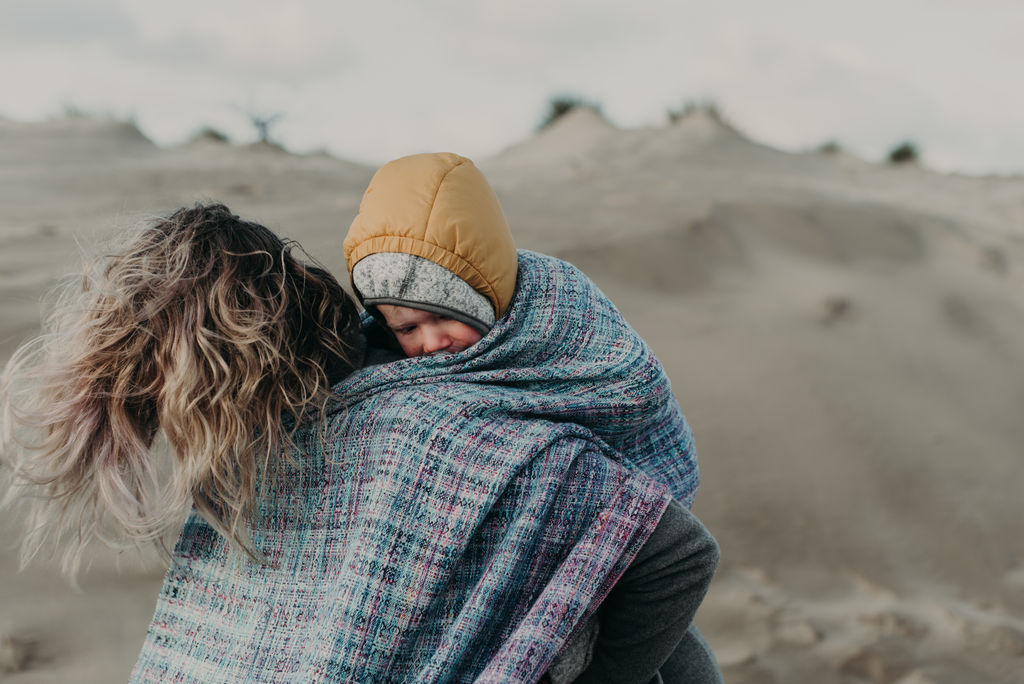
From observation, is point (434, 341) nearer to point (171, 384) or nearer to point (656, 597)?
point (171, 384)

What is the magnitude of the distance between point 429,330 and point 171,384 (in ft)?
1.60

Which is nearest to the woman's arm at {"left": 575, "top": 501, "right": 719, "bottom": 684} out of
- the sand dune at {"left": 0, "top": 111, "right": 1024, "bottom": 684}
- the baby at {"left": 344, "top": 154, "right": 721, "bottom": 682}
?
the baby at {"left": 344, "top": 154, "right": 721, "bottom": 682}

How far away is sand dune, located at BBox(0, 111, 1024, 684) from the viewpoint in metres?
3.39

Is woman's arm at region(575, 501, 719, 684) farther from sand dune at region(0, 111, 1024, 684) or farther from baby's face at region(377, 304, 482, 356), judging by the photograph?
sand dune at region(0, 111, 1024, 684)

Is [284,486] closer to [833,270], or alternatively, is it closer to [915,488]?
[915,488]

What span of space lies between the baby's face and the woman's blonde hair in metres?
0.21

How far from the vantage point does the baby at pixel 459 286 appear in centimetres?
152

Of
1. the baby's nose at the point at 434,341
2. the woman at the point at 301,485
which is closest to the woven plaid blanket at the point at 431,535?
the woman at the point at 301,485

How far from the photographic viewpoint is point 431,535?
1391 millimetres

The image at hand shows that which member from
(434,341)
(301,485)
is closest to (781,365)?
(434,341)

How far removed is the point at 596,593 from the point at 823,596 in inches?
107

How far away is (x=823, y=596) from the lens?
12.4 ft

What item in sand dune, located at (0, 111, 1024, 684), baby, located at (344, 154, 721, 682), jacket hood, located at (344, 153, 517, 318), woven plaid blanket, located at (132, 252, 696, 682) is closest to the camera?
woven plaid blanket, located at (132, 252, 696, 682)

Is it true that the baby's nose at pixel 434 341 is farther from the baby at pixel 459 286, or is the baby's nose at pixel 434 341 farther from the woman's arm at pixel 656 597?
the woman's arm at pixel 656 597
